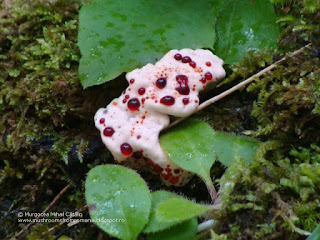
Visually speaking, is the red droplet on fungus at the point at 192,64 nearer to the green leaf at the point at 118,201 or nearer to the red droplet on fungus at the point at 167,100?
the red droplet on fungus at the point at 167,100

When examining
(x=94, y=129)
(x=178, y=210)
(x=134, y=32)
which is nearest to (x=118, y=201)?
(x=178, y=210)

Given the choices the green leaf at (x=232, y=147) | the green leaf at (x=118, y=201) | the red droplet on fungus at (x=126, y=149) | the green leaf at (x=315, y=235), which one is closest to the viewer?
the green leaf at (x=315, y=235)

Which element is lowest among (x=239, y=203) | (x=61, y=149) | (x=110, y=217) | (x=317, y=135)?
(x=61, y=149)

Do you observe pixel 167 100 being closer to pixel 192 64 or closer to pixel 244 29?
pixel 192 64

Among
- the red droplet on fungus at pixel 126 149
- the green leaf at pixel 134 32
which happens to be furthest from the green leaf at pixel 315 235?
the green leaf at pixel 134 32

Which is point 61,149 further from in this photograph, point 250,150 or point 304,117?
point 304,117

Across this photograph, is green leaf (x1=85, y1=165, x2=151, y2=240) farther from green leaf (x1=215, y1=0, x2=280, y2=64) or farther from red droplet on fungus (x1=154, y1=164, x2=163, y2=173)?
green leaf (x1=215, y1=0, x2=280, y2=64)

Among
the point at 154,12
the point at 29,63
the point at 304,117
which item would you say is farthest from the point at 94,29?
the point at 304,117
